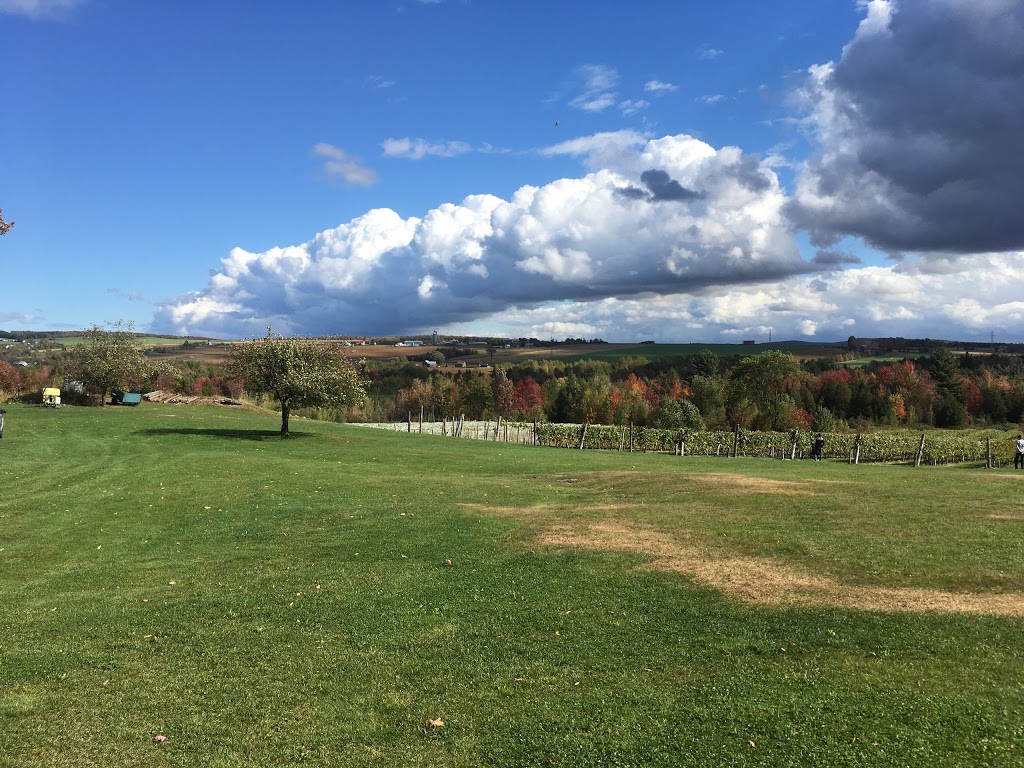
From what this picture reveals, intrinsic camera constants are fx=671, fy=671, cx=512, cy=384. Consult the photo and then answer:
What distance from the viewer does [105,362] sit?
61906 millimetres

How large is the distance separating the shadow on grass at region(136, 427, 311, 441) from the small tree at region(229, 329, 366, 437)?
3.15 metres

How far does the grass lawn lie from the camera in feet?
23.0

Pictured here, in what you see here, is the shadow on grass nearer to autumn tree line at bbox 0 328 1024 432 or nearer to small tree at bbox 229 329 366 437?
small tree at bbox 229 329 366 437

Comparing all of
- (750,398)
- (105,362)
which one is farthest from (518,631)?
(750,398)

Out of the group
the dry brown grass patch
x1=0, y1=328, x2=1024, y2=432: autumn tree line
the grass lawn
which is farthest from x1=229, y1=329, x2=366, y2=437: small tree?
the dry brown grass patch

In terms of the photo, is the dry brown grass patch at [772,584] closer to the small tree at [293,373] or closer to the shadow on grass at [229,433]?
the small tree at [293,373]

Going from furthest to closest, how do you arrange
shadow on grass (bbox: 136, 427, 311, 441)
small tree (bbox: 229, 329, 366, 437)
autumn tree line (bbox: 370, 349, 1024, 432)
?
autumn tree line (bbox: 370, 349, 1024, 432), shadow on grass (bbox: 136, 427, 311, 441), small tree (bbox: 229, 329, 366, 437)

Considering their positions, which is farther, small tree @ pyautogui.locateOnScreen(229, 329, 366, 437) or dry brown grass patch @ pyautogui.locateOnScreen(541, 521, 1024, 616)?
small tree @ pyautogui.locateOnScreen(229, 329, 366, 437)

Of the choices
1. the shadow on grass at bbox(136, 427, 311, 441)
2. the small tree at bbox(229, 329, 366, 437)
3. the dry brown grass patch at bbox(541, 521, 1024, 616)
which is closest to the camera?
the dry brown grass patch at bbox(541, 521, 1024, 616)

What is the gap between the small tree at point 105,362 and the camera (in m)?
62.2

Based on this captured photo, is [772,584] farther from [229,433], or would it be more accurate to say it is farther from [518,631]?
[229,433]

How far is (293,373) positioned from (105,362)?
32284 millimetres

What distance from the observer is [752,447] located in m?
66.4

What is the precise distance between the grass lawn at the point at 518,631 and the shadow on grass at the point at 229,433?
21189mm
